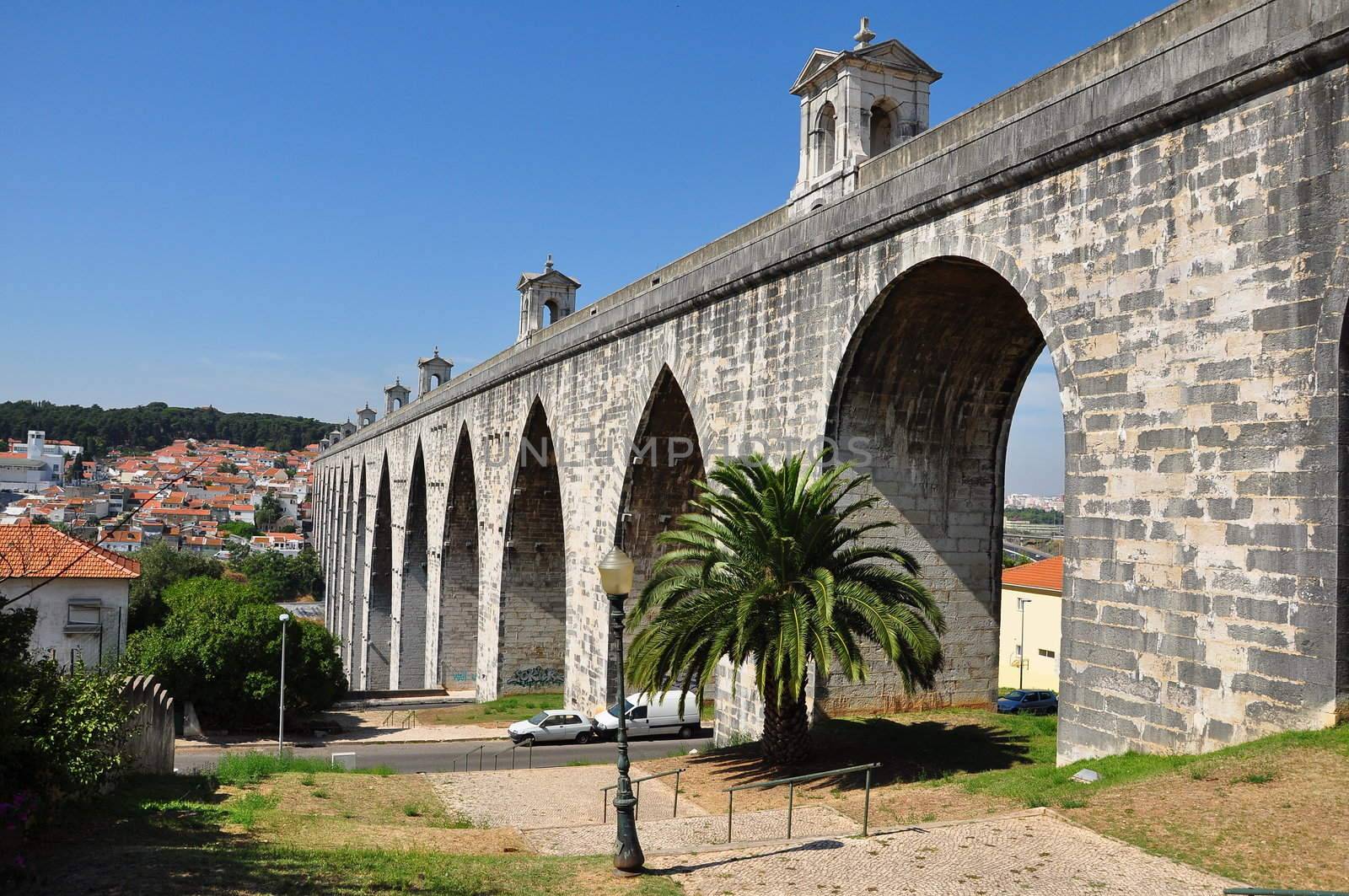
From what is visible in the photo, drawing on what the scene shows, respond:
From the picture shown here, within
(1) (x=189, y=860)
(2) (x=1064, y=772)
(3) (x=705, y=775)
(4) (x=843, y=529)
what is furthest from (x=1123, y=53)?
(1) (x=189, y=860)

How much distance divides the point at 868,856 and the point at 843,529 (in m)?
4.69

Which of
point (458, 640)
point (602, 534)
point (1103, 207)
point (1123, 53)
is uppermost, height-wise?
point (1123, 53)

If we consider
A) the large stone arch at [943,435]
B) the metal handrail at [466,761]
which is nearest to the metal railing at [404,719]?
the metal handrail at [466,761]

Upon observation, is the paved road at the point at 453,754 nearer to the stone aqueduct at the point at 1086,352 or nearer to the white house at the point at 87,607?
the stone aqueduct at the point at 1086,352

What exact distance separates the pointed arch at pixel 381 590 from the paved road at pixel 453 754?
21.2 meters

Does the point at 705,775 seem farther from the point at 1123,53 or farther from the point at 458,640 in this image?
the point at 458,640

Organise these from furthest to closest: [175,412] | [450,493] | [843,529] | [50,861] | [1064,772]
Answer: [175,412]
[450,493]
[843,529]
[1064,772]
[50,861]

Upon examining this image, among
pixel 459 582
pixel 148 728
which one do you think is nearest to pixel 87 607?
pixel 459 582

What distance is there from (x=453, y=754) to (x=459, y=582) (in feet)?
44.3

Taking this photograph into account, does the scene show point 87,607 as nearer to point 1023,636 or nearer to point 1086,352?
point 1023,636

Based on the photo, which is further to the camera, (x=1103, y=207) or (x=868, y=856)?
(x=1103, y=207)

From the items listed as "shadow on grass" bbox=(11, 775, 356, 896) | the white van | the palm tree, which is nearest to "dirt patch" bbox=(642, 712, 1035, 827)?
the palm tree

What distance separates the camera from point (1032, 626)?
2989 cm

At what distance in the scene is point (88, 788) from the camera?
8844 millimetres
